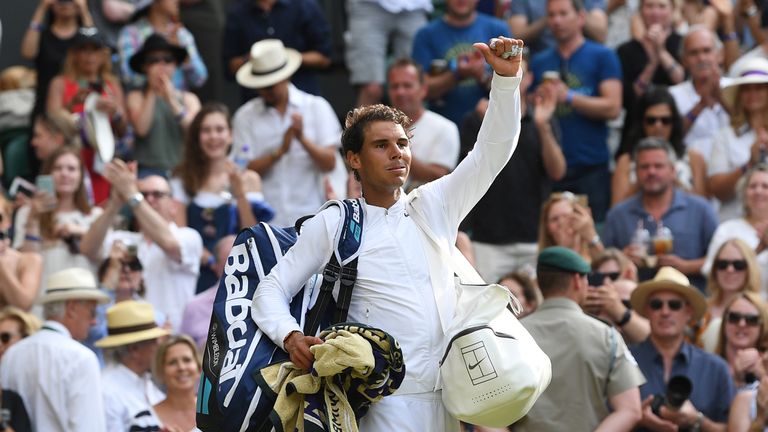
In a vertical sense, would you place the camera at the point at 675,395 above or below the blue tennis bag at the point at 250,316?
below

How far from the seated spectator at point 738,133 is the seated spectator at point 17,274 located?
5.17 m

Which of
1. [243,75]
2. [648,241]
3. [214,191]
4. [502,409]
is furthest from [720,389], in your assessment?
[243,75]

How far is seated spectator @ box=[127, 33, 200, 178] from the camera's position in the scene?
13.6 meters

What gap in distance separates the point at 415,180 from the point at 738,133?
261cm

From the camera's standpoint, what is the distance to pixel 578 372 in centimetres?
823

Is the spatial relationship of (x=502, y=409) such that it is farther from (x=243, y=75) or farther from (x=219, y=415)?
(x=243, y=75)

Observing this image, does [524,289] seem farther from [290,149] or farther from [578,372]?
[290,149]

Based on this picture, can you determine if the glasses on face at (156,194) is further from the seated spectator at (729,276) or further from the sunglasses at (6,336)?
the seated spectator at (729,276)

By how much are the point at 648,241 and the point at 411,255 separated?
564 centimetres

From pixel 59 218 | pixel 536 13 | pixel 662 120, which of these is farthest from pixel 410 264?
pixel 536 13

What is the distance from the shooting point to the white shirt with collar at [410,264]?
6.18 metres

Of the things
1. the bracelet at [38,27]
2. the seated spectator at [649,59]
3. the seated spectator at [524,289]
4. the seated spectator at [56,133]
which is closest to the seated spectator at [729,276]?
the seated spectator at [524,289]

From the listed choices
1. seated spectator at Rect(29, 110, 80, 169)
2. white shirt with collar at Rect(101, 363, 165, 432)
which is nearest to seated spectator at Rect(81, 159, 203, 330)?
white shirt with collar at Rect(101, 363, 165, 432)

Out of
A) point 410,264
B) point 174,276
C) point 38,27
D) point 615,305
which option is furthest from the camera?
point 38,27
